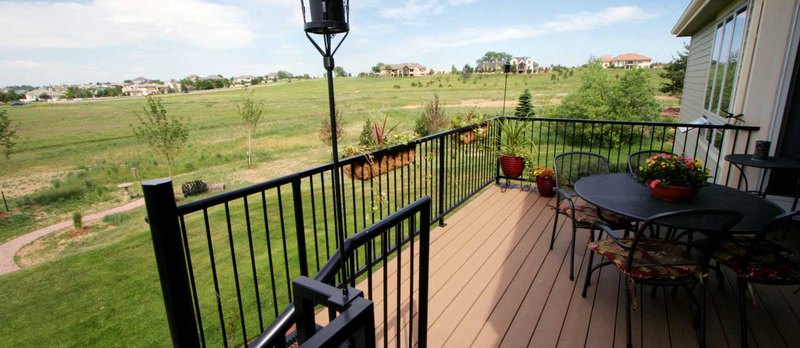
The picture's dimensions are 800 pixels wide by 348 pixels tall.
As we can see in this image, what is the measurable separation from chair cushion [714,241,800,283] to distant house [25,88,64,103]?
59.8 metres

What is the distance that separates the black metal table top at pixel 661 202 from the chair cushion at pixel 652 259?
0.72 feet

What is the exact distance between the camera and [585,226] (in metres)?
2.63

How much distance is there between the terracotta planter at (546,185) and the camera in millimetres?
4383

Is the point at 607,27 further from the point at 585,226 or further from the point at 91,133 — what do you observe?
the point at 91,133

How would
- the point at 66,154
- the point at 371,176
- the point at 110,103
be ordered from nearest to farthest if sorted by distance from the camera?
the point at 371,176 < the point at 66,154 < the point at 110,103

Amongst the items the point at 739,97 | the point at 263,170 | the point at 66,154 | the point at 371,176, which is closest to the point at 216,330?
the point at 371,176

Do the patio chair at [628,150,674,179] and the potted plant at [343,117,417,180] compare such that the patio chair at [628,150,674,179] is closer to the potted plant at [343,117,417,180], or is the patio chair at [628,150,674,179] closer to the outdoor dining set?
the outdoor dining set

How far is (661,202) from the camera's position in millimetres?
2305

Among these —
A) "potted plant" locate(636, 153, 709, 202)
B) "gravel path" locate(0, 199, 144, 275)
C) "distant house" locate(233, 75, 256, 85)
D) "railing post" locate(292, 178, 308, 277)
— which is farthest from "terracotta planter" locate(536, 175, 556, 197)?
"distant house" locate(233, 75, 256, 85)

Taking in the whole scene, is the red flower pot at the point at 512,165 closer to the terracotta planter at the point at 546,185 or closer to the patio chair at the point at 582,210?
the terracotta planter at the point at 546,185

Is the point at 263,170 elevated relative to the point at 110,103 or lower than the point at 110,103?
lower

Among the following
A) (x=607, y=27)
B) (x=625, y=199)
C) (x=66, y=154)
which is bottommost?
(x=66, y=154)

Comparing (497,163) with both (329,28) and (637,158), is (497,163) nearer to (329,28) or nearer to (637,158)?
(637,158)

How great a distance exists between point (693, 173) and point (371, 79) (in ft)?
190
